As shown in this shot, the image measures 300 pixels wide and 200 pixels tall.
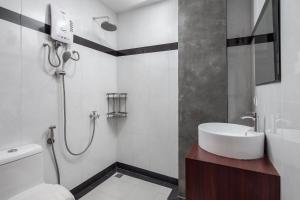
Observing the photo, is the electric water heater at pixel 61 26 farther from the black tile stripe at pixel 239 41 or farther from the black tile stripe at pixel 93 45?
the black tile stripe at pixel 239 41

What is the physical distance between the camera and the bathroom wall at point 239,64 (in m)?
1.69

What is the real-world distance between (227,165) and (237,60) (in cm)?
122

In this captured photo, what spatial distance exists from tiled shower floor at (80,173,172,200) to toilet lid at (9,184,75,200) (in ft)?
2.44

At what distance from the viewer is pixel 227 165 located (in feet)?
3.27

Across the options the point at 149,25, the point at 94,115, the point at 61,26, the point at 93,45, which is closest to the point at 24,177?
the point at 94,115

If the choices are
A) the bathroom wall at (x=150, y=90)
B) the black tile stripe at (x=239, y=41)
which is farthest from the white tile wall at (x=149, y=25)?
the black tile stripe at (x=239, y=41)

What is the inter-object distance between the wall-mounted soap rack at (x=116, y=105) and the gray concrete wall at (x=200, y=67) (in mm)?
1012

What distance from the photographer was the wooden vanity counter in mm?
885

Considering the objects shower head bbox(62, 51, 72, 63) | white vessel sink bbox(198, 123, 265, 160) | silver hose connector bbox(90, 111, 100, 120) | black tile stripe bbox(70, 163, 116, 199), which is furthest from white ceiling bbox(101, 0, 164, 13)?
black tile stripe bbox(70, 163, 116, 199)

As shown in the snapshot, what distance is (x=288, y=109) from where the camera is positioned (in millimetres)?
713

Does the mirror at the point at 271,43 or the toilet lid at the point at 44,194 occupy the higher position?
the mirror at the point at 271,43

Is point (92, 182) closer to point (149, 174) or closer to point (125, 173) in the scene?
point (125, 173)

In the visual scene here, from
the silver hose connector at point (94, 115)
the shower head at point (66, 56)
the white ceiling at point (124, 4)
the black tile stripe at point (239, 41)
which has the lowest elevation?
the silver hose connector at point (94, 115)

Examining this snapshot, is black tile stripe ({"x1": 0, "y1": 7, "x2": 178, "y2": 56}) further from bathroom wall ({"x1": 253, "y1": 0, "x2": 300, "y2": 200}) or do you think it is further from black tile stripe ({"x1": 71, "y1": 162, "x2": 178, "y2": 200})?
black tile stripe ({"x1": 71, "y1": 162, "x2": 178, "y2": 200})
